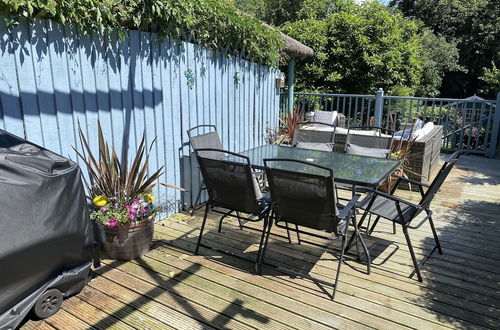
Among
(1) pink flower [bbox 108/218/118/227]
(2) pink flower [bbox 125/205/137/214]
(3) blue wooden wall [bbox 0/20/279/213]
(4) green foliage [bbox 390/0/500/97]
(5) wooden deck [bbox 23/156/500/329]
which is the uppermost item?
(4) green foliage [bbox 390/0/500/97]

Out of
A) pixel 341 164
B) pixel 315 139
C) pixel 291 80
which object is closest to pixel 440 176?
pixel 341 164

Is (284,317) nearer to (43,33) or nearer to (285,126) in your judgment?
(43,33)

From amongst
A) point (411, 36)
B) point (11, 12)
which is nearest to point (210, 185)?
point (11, 12)

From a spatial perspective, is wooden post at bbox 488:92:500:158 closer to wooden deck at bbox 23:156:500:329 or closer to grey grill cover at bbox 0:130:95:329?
wooden deck at bbox 23:156:500:329

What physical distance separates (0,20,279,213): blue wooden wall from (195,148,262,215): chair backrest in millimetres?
846

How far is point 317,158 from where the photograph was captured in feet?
11.6

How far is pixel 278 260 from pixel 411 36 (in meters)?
11.7

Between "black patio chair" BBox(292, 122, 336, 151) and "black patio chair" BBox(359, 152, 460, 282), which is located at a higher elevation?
"black patio chair" BBox(292, 122, 336, 151)

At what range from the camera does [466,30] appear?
17438 millimetres

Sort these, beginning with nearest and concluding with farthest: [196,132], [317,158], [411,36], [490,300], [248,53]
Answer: [490,300], [317,158], [196,132], [248,53], [411,36]

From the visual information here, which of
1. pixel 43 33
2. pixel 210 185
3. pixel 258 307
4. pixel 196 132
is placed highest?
pixel 43 33

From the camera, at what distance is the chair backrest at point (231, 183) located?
265cm

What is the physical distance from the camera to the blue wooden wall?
2.53 metres

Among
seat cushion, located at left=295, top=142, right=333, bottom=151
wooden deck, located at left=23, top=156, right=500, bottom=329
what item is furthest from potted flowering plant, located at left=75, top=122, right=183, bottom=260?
seat cushion, located at left=295, top=142, right=333, bottom=151
